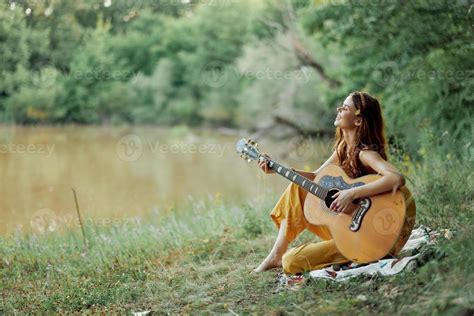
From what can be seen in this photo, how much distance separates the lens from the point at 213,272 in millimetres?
3855

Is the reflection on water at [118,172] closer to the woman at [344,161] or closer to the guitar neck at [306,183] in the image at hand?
the woman at [344,161]

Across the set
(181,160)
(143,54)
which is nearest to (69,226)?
(181,160)

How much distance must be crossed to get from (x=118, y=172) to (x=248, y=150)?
9399mm

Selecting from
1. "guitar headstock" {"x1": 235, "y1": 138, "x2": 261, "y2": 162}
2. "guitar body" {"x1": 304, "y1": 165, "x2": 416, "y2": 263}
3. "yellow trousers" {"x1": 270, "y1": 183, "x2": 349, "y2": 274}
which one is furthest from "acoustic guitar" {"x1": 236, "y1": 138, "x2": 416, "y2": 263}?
"guitar headstock" {"x1": 235, "y1": 138, "x2": 261, "y2": 162}

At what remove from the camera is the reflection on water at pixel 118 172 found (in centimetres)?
782

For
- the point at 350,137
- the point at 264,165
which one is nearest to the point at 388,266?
the point at 350,137

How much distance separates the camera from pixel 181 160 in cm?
1514

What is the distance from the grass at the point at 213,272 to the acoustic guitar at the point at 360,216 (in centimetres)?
20

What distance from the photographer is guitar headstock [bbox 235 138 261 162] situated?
3.60 metres

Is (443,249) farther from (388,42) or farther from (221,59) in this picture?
(221,59)

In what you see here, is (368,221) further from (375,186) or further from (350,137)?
(350,137)

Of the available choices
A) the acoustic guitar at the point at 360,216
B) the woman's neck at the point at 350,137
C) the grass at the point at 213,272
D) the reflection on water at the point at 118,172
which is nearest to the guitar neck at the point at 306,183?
the acoustic guitar at the point at 360,216

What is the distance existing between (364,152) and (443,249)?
759mm

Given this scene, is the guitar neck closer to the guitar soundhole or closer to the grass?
the guitar soundhole
